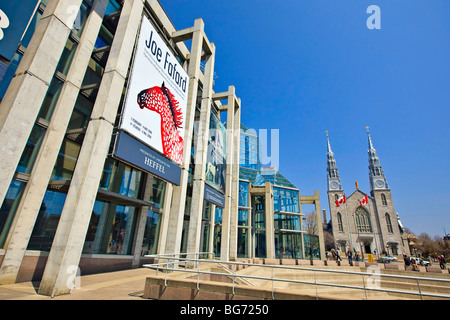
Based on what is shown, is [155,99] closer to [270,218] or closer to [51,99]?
[51,99]

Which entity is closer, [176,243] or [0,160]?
[0,160]

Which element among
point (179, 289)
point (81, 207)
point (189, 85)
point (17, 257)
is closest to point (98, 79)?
point (189, 85)

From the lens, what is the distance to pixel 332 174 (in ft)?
303

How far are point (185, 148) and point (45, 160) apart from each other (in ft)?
25.1

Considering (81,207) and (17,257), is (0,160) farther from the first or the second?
(17,257)

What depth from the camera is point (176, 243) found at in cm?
1292

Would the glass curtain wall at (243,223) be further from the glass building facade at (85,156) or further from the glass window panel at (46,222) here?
the glass window panel at (46,222)

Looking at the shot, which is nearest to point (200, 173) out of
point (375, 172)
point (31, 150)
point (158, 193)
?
point (158, 193)

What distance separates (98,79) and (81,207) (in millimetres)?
8755

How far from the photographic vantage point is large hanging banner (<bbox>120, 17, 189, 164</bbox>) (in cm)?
1030

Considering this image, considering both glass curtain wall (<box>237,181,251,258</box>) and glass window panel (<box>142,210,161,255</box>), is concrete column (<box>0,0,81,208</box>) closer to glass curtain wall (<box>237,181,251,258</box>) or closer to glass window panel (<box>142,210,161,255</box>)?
glass window panel (<box>142,210,161,255</box>)

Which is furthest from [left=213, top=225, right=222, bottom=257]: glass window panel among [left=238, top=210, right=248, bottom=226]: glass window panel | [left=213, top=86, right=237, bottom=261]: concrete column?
[left=213, top=86, right=237, bottom=261]: concrete column

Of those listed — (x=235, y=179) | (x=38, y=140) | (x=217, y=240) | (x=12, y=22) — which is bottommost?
(x=217, y=240)

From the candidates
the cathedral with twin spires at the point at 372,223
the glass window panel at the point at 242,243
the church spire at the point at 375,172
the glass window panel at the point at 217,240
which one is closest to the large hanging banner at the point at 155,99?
the glass window panel at the point at 217,240
